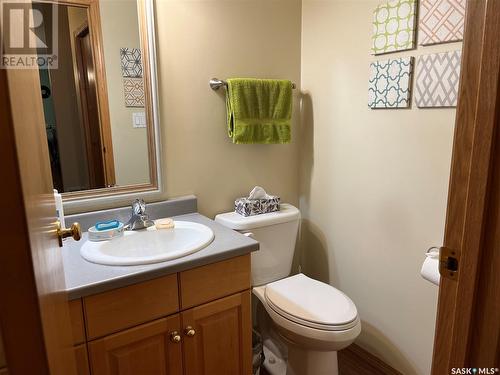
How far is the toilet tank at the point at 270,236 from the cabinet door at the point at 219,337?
1.16 feet

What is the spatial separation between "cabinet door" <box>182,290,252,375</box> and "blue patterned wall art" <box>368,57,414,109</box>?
1045 mm

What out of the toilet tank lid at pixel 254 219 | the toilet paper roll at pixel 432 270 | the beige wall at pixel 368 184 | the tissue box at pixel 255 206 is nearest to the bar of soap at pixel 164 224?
the toilet tank lid at pixel 254 219

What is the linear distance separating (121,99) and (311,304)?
4.00 feet

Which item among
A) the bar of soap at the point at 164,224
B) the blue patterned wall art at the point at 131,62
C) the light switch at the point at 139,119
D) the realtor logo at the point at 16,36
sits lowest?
the bar of soap at the point at 164,224

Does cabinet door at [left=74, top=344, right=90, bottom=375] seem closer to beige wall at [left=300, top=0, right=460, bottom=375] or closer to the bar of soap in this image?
the bar of soap

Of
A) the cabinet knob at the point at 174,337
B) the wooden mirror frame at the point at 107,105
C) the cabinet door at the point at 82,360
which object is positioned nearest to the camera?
the cabinet door at the point at 82,360

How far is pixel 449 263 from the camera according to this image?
710mm

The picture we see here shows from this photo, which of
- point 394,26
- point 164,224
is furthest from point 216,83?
point 394,26

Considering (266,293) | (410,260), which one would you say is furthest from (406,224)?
(266,293)

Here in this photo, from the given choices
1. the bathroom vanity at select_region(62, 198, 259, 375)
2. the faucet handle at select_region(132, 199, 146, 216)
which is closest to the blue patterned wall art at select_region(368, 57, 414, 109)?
the bathroom vanity at select_region(62, 198, 259, 375)

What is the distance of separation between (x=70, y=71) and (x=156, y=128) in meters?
0.40

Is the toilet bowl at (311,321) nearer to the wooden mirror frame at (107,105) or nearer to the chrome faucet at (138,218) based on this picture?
the chrome faucet at (138,218)

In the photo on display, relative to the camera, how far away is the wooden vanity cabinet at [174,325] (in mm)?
A: 1095

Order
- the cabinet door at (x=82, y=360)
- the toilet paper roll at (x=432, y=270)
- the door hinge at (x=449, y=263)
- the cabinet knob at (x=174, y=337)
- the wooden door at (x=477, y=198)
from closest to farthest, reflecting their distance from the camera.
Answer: the wooden door at (x=477, y=198), the door hinge at (x=449, y=263), the cabinet door at (x=82, y=360), the cabinet knob at (x=174, y=337), the toilet paper roll at (x=432, y=270)
